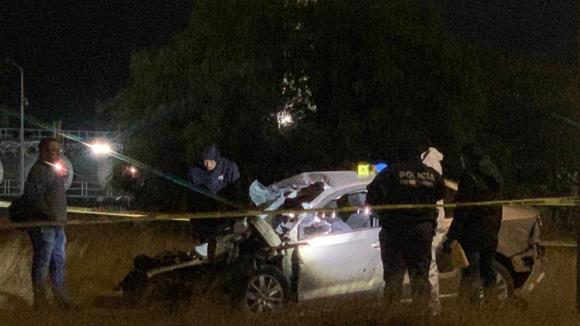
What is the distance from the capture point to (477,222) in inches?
305

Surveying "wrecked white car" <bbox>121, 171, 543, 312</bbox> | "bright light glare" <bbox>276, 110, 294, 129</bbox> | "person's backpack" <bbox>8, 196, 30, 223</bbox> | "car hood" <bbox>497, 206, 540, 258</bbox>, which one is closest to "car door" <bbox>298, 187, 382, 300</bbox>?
"wrecked white car" <bbox>121, 171, 543, 312</bbox>

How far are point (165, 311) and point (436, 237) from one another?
258cm

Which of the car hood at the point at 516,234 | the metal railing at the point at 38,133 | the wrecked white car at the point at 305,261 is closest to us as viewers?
the wrecked white car at the point at 305,261

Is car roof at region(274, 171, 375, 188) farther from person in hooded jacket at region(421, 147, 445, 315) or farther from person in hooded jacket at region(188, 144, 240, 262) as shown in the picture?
person in hooded jacket at region(188, 144, 240, 262)

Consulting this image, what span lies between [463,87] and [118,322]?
12.0 meters

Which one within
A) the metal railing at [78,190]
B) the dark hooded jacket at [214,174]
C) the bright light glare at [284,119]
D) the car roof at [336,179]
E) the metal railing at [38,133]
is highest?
the metal railing at [38,133]

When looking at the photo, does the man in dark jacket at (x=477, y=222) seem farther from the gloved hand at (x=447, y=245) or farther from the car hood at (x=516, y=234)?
the car hood at (x=516, y=234)

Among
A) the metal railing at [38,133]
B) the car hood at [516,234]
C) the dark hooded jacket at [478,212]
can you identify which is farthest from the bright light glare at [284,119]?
the metal railing at [38,133]

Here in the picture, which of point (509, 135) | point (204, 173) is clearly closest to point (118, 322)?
point (204, 173)

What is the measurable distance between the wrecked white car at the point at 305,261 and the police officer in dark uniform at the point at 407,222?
1.63 ft

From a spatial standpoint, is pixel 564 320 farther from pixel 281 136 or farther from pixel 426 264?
pixel 281 136

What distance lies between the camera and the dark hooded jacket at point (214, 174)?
10.2 meters

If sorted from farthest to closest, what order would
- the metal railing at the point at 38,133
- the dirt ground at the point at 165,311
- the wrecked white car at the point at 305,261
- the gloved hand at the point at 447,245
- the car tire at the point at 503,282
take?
the metal railing at the point at 38,133 → the car tire at the point at 503,282 → the wrecked white car at the point at 305,261 → the gloved hand at the point at 447,245 → the dirt ground at the point at 165,311

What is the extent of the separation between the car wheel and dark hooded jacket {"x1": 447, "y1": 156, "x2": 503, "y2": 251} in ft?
5.13
